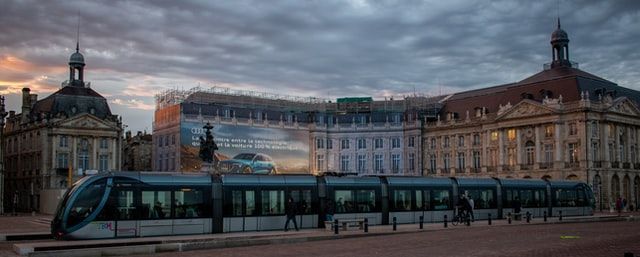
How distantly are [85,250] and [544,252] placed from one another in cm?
1441

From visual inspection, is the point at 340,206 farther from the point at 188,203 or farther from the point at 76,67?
the point at 76,67

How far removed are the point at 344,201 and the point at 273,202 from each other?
4.50 metres

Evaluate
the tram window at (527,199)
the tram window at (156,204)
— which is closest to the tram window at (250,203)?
the tram window at (156,204)

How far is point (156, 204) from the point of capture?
30.3 m

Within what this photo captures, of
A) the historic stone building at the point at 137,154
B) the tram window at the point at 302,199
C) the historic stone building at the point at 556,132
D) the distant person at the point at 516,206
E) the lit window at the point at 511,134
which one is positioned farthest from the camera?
the historic stone building at the point at 137,154

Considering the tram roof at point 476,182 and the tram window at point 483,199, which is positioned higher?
the tram roof at point 476,182

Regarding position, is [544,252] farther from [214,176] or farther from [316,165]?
[316,165]

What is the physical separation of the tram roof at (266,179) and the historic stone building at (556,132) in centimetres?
4798

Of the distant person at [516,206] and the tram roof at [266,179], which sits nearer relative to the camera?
the tram roof at [266,179]

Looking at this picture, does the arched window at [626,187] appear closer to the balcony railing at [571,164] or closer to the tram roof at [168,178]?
the balcony railing at [571,164]

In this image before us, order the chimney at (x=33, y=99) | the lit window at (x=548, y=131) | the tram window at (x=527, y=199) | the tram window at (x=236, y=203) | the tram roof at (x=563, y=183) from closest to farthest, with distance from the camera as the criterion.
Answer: the tram window at (x=236, y=203)
the tram window at (x=527, y=199)
the tram roof at (x=563, y=183)
the lit window at (x=548, y=131)
the chimney at (x=33, y=99)

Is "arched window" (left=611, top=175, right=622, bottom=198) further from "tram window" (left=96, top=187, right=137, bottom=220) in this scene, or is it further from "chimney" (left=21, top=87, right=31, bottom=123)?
"chimney" (left=21, top=87, right=31, bottom=123)

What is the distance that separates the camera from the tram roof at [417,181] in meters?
38.9

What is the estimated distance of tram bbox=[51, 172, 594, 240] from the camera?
2839cm
